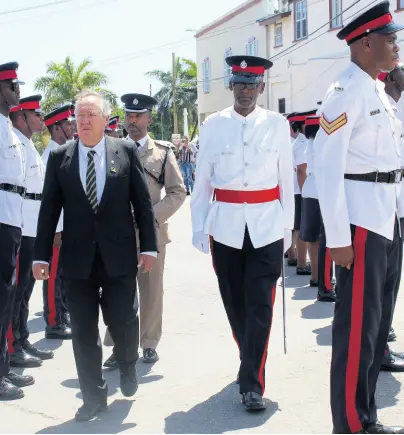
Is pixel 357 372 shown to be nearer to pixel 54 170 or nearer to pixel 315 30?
pixel 54 170

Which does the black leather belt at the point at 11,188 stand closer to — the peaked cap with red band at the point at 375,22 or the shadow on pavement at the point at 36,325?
the shadow on pavement at the point at 36,325

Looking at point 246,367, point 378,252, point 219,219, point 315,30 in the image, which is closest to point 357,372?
point 378,252

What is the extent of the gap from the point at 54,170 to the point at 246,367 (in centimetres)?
181

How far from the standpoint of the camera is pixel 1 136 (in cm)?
565

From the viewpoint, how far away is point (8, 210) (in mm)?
5527

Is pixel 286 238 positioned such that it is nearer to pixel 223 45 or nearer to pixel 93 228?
pixel 93 228

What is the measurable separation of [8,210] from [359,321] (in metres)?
2.81

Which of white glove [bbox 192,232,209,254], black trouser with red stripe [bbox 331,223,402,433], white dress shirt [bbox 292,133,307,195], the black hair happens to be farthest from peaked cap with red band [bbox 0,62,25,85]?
white dress shirt [bbox 292,133,307,195]

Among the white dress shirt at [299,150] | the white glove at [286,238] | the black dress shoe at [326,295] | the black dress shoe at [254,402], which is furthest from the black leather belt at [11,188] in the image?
the white dress shirt at [299,150]

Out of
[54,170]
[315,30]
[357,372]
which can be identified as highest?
[315,30]

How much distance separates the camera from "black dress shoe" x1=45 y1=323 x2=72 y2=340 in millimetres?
7176

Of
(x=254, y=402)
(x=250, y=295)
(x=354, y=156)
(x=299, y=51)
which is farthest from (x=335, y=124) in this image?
(x=299, y=51)

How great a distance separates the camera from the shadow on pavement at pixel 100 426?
4.67 metres

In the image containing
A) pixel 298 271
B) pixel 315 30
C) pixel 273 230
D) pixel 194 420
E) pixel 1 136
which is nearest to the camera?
pixel 194 420
